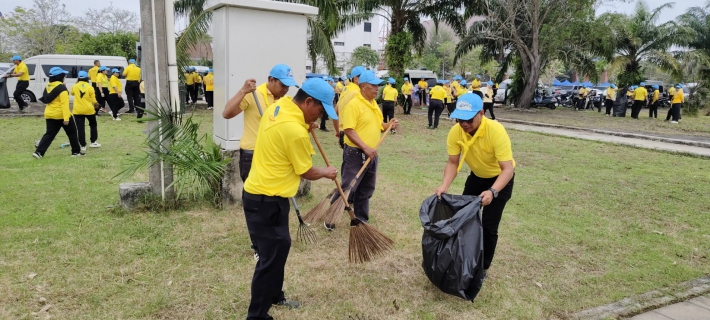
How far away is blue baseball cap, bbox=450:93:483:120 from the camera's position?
3400mm

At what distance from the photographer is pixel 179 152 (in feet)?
16.6

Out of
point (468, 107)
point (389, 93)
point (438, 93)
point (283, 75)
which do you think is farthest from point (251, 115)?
point (438, 93)

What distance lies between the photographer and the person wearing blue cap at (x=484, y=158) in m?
3.46

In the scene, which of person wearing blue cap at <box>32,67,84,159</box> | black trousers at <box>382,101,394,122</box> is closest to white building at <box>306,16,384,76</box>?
black trousers at <box>382,101,394,122</box>

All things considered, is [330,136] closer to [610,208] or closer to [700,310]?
[610,208]

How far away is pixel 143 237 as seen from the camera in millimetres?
4586

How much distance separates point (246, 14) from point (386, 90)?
8.61 metres

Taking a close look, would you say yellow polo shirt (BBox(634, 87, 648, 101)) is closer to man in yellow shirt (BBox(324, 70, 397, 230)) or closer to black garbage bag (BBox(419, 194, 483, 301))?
man in yellow shirt (BBox(324, 70, 397, 230))

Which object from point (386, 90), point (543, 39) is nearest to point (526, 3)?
point (543, 39)

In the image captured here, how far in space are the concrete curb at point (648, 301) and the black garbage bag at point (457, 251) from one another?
812mm

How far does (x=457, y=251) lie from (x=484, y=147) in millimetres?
790

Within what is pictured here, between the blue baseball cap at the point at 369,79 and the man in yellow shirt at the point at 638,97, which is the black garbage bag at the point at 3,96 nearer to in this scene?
the blue baseball cap at the point at 369,79

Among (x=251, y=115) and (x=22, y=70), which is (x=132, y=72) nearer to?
(x=22, y=70)

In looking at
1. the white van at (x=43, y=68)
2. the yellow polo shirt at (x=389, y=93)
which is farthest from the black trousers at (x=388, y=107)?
the white van at (x=43, y=68)
